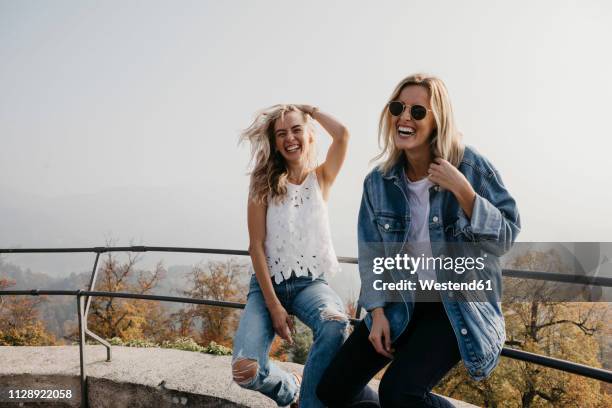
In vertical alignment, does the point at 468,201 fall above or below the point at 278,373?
Result: above

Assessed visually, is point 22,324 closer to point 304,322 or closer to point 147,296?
point 147,296

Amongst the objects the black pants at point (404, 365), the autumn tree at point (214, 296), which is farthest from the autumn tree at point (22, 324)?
the black pants at point (404, 365)

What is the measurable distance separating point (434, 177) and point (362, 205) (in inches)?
19.9

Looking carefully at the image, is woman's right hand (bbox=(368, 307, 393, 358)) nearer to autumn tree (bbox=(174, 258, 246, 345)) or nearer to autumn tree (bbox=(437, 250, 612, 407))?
autumn tree (bbox=(437, 250, 612, 407))

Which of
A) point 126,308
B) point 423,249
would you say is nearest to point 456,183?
point 423,249

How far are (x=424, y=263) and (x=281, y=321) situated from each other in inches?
32.7

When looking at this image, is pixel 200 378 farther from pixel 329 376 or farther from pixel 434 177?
pixel 434 177

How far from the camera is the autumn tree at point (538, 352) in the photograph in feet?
73.7

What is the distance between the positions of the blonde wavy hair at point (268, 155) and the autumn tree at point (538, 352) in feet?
72.2

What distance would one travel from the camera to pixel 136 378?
327 centimetres

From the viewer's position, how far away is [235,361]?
7.62 ft

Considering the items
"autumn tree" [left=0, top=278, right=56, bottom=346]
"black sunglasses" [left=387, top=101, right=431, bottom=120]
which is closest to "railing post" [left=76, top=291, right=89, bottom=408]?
"black sunglasses" [left=387, top=101, right=431, bottom=120]

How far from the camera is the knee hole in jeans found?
7.48 feet

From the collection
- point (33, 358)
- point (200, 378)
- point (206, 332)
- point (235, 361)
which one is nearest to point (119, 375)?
point (200, 378)
